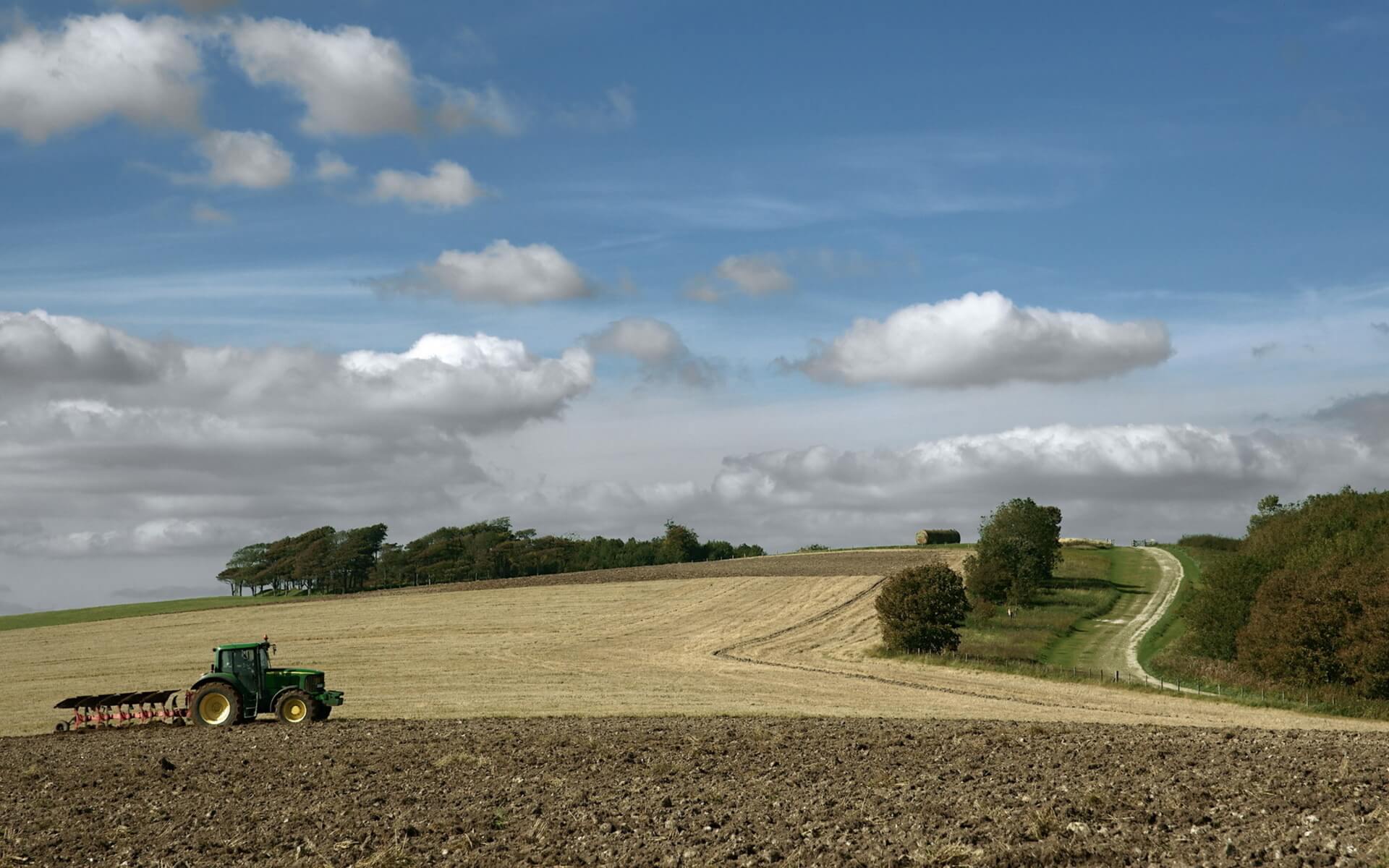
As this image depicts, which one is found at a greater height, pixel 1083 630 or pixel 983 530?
pixel 983 530

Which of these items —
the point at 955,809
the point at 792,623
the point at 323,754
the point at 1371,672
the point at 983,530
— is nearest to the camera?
the point at 955,809

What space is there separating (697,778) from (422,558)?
422ft

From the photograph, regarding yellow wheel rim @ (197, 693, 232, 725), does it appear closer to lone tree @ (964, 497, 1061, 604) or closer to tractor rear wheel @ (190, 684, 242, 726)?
tractor rear wheel @ (190, 684, 242, 726)

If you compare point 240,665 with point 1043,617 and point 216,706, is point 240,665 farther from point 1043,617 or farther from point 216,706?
point 1043,617

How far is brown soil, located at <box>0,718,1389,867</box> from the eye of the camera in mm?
17641

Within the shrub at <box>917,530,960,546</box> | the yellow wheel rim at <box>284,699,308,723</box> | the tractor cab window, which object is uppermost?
the shrub at <box>917,530,960,546</box>

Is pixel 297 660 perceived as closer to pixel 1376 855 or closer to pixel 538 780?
pixel 538 780

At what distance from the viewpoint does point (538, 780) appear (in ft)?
79.8

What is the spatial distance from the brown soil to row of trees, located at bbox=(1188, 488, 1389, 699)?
2306 centimetres

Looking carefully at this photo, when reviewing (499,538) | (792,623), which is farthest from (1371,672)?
(499,538)

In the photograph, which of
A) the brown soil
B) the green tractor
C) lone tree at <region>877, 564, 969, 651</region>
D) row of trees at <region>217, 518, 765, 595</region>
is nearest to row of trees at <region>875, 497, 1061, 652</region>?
lone tree at <region>877, 564, 969, 651</region>

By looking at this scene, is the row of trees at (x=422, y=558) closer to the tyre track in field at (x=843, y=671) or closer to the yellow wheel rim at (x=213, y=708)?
the tyre track in field at (x=843, y=671)

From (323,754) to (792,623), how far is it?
164ft

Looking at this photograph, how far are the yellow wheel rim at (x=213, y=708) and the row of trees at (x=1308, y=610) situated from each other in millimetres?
45741
